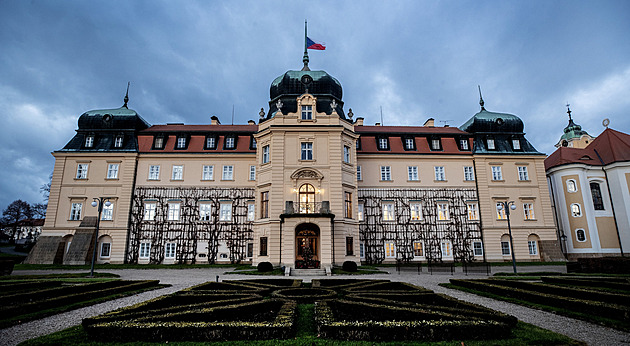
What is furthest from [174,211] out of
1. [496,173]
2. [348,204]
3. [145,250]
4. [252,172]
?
[496,173]

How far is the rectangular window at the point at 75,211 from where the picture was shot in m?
32.0

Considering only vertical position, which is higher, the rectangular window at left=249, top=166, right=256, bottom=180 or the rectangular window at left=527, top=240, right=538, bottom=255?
the rectangular window at left=249, top=166, right=256, bottom=180

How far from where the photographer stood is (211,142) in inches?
1361

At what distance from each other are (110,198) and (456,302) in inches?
1312

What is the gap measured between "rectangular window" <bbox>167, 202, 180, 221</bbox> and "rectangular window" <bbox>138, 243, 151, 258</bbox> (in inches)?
125

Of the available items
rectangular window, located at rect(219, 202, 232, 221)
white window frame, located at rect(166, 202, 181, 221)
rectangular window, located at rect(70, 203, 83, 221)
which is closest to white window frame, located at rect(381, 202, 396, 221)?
rectangular window, located at rect(219, 202, 232, 221)

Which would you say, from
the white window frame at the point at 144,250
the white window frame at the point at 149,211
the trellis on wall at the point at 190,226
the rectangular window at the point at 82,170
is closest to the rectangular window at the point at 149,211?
the white window frame at the point at 149,211

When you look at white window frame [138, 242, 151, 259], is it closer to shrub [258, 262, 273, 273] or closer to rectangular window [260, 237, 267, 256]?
rectangular window [260, 237, 267, 256]

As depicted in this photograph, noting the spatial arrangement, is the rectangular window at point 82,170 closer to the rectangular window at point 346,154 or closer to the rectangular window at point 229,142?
the rectangular window at point 229,142

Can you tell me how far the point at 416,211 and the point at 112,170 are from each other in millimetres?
31029

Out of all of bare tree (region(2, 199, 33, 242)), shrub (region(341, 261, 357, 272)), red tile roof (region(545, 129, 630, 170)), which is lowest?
shrub (region(341, 261, 357, 272))

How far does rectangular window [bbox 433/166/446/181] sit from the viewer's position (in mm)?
34531

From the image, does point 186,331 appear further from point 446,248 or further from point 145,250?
point 446,248

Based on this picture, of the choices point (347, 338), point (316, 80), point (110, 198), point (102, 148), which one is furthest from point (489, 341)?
point (102, 148)
